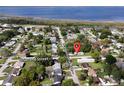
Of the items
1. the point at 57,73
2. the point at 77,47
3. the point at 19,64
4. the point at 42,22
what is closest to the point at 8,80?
the point at 19,64

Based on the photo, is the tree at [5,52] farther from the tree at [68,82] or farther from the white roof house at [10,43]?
the tree at [68,82]

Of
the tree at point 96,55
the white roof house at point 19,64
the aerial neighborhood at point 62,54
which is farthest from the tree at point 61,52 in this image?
the white roof house at point 19,64

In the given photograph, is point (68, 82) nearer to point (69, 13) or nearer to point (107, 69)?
point (107, 69)

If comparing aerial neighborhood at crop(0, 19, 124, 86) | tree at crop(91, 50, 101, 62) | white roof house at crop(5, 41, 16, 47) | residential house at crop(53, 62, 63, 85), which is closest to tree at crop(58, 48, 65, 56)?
aerial neighborhood at crop(0, 19, 124, 86)

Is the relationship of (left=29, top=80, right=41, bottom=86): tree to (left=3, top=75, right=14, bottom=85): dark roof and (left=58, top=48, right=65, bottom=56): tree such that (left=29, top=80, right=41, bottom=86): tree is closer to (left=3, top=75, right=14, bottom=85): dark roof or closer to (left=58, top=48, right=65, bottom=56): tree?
(left=3, top=75, right=14, bottom=85): dark roof

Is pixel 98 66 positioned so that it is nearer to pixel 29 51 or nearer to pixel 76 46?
pixel 76 46
